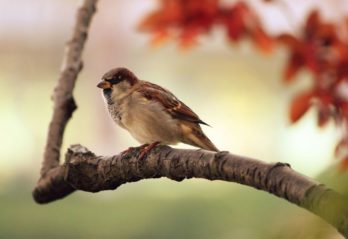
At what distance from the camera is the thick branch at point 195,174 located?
2.45 ft

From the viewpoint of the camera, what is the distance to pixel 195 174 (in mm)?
1046

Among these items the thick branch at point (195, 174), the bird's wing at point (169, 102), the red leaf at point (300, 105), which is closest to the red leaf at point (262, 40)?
the red leaf at point (300, 105)

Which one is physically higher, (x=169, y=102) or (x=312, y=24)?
(x=312, y=24)

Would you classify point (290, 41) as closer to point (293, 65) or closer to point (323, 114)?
point (293, 65)

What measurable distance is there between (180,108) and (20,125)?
14.6 ft

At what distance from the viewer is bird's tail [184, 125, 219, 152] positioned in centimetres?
169

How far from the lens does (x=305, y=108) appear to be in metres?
1.74

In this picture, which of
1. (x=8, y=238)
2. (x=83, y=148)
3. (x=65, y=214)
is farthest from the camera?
(x=65, y=214)

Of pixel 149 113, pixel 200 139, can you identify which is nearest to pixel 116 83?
pixel 149 113

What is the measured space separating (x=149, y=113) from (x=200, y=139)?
14 centimetres

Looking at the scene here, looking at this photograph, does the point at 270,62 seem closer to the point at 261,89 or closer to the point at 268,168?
the point at 261,89

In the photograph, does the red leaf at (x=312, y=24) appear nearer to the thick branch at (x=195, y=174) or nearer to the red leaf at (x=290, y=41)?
the red leaf at (x=290, y=41)

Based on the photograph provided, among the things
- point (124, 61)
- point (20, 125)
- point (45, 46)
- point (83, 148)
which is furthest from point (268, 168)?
point (45, 46)

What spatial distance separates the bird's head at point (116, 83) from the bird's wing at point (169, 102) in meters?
0.04
